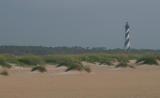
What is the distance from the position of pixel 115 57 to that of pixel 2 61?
22678 millimetres

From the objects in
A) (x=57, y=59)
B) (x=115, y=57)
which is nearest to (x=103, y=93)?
(x=57, y=59)

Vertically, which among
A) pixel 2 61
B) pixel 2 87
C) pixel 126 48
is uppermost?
pixel 2 87

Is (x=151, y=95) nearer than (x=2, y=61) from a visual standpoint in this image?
Yes

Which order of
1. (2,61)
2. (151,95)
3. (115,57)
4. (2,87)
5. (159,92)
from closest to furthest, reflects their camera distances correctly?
(151,95) → (159,92) → (2,87) → (2,61) → (115,57)

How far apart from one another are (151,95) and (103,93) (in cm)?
169

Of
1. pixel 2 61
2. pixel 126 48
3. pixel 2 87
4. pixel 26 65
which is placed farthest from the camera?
pixel 126 48

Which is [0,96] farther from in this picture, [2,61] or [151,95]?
[2,61]

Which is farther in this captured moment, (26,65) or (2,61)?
(26,65)

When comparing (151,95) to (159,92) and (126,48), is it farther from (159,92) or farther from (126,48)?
(126,48)

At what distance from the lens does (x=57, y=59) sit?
41188mm

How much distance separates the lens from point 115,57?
2100 inches

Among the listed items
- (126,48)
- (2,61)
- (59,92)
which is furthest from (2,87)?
(126,48)

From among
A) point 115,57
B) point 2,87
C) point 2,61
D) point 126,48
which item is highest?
point 2,87

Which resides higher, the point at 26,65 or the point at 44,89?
the point at 44,89
